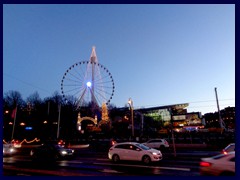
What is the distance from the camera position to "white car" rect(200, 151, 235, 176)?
10924 millimetres

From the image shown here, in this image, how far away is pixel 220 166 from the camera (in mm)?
11148

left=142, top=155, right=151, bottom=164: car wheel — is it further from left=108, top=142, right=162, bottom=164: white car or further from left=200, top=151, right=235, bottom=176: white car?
left=200, top=151, right=235, bottom=176: white car

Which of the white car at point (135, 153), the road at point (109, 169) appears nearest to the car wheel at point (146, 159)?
the white car at point (135, 153)

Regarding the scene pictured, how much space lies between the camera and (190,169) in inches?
639

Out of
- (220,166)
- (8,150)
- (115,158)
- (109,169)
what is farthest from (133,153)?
(8,150)

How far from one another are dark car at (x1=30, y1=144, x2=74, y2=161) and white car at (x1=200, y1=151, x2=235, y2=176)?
52.1 feet

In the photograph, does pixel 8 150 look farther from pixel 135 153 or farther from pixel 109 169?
pixel 109 169

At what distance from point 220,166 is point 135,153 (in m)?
9.63

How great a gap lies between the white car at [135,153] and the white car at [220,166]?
7946 millimetres

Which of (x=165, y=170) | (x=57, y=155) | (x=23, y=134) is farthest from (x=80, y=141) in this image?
(x=165, y=170)

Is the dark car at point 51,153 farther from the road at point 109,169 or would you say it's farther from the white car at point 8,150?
the white car at point 8,150

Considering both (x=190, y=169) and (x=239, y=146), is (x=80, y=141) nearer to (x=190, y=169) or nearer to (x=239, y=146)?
(x=190, y=169)

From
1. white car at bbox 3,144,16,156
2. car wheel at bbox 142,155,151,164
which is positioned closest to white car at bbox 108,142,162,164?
car wheel at bbox 142,155,151,164

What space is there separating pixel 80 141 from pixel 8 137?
922 inches
